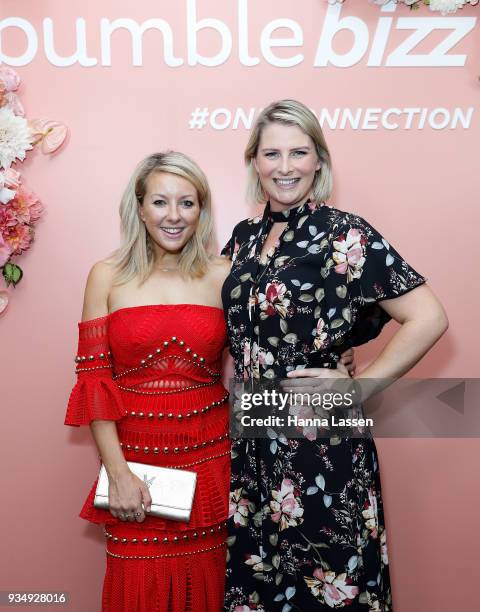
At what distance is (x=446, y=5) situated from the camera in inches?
99.6

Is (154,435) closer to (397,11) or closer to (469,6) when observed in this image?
(397,11)

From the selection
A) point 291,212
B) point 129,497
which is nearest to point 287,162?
point 291,212

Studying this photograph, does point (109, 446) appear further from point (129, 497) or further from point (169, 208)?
point (169, 208)

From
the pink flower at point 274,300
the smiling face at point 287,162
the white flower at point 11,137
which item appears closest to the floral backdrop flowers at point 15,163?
the white flower at point 11,137

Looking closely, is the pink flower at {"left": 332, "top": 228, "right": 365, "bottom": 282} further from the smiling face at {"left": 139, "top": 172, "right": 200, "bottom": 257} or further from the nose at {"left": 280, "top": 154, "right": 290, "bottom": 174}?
the smiling face at {"left": 139, "top": 172, "right": 200, "bottom": 257}

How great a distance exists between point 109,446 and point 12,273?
0.90 metres

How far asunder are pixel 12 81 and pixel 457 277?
1821 millimetres

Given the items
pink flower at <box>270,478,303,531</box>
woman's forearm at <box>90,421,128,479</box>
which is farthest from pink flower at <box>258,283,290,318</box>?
woman's forearm at <box>90,421,128,479</box>

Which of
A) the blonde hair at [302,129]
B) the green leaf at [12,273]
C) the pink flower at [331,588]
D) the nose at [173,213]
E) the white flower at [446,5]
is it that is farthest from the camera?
the green leaf at [12,273]

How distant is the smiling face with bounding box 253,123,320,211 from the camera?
2.04 m

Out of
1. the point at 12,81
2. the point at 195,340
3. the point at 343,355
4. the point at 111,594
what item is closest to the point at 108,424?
the point at 195,340

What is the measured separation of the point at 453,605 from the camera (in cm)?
278

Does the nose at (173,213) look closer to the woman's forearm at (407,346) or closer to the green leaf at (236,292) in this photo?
the green leaf at (236,292)

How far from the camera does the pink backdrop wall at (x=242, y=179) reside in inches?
102
